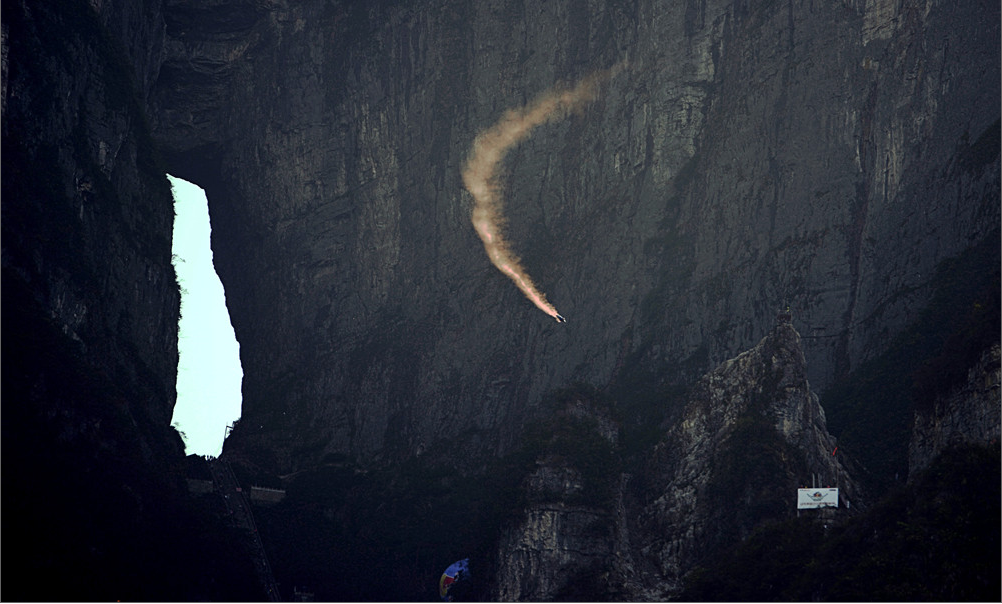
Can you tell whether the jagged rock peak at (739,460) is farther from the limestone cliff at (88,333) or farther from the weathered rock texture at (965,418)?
the limestone cliff at (88,333)

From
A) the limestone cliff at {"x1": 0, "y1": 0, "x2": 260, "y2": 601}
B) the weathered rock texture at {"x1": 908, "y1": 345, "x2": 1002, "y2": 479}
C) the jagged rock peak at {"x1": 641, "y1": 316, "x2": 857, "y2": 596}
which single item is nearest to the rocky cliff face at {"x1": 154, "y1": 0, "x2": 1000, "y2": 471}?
the jagged rock peak at {"x1": 641, "y1": 316, "x2": 857, "y2": 596}

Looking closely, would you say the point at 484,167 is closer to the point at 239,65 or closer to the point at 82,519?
the point at 239,65

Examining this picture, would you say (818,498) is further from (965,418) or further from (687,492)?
(965,418)

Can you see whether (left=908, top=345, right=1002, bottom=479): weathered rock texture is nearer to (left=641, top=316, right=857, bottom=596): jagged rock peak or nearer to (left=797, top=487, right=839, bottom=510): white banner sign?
(left=797, top=487, right=839, bottom=510): white banner sign

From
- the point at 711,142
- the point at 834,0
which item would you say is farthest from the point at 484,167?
the point at 834,0

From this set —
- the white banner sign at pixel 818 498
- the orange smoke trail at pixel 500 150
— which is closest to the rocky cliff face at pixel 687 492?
the white banner sign at pixel 818 498

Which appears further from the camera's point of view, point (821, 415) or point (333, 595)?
point (333, 595)
